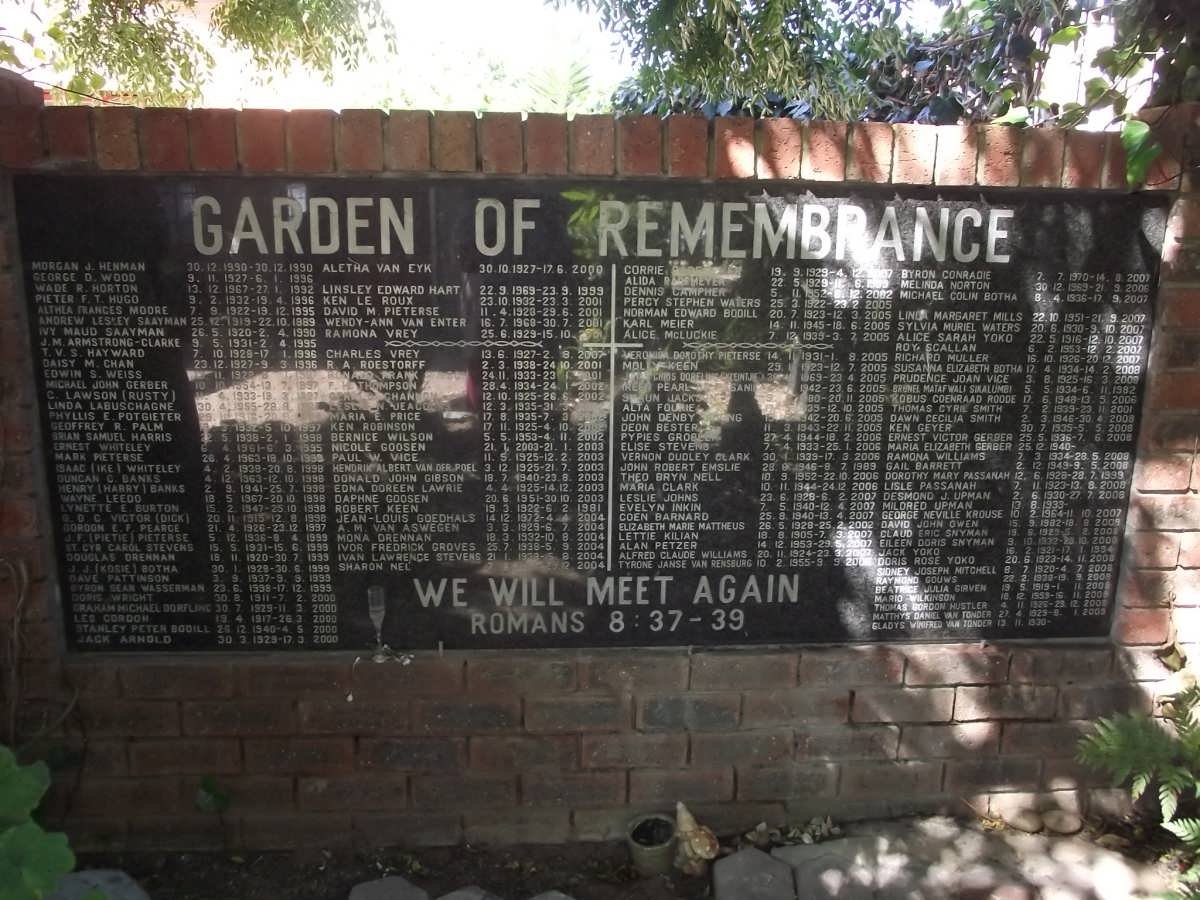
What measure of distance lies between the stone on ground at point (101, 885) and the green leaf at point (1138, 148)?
3.64 m

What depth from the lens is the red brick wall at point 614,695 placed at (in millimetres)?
2541

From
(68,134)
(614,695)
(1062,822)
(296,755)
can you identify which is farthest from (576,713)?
(68,134)

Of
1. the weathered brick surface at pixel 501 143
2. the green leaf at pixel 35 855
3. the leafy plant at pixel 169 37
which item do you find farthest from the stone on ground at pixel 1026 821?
the leafy plant at pixel 169 37

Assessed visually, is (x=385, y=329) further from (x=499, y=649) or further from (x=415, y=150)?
(x=499, y=649)

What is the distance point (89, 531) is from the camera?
266 centimetres

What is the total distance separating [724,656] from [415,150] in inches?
73.0

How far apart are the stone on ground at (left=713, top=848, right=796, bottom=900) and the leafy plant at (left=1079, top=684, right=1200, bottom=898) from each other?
42.0 inches

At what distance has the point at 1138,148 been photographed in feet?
8.42

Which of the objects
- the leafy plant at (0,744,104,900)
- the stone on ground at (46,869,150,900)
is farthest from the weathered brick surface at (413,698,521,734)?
the leafy plant at (0,744,104,900)

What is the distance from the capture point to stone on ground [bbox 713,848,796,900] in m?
2.65

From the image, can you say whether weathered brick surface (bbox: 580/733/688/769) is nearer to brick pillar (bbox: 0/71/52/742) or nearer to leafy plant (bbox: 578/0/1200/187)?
brick pillar (bbox: 0/71/52/742)

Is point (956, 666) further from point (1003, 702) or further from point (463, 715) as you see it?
point (463, 715)

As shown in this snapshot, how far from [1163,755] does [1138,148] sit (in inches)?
73.2

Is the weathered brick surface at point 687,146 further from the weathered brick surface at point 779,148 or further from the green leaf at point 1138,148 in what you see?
the green leaf at point 1138,148
